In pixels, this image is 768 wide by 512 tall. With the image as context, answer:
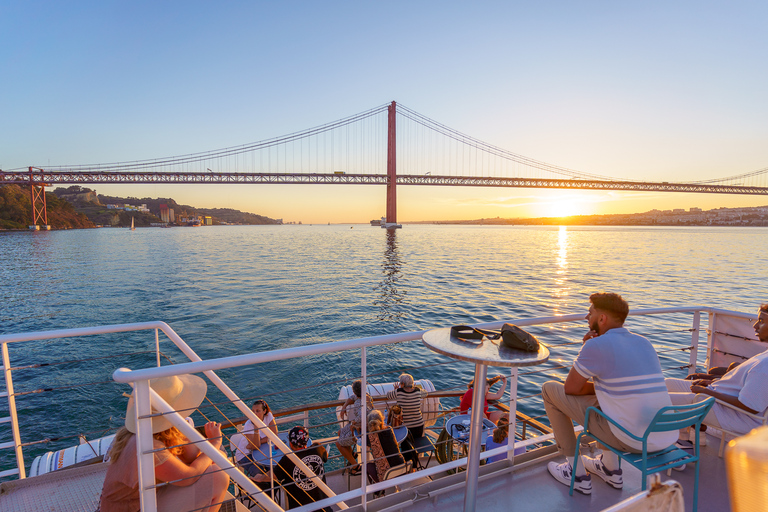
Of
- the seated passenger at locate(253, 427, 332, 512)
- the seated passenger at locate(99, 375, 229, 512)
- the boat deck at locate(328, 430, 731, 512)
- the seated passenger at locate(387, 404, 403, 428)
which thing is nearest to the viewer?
the seated passenger at locate(99, 375, 229, 512)

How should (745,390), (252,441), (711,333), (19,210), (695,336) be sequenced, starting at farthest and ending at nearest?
1. (19,210)
2. (252,441)
3. (711,333)
4. (695,336)
5. (745,390)

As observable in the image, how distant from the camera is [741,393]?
2.01m

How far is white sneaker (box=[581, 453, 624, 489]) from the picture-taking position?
7.07ft

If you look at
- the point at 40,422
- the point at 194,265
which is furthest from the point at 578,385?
the point at 194,265

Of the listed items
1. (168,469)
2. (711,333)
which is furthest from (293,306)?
(168,469)

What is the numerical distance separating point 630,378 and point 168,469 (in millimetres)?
1899

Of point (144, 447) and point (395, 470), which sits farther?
point (395, 470)

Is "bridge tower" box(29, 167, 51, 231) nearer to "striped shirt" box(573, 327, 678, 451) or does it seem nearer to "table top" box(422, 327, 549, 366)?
"table top" box(422, 327, 549, 366)

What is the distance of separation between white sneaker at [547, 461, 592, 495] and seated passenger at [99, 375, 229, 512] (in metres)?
1.73

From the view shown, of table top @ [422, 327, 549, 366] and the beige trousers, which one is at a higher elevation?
table top @ [422, 327, 549, 366]

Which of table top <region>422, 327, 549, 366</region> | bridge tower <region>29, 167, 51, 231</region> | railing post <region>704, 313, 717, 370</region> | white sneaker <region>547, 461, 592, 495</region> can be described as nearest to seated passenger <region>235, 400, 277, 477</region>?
white sneaker <region>547, 461, 592, 495</region>

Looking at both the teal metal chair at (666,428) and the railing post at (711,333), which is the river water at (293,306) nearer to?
the railing post at (711,333)

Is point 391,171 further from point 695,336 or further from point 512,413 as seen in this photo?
point 512,413

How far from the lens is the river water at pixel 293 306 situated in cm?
747
